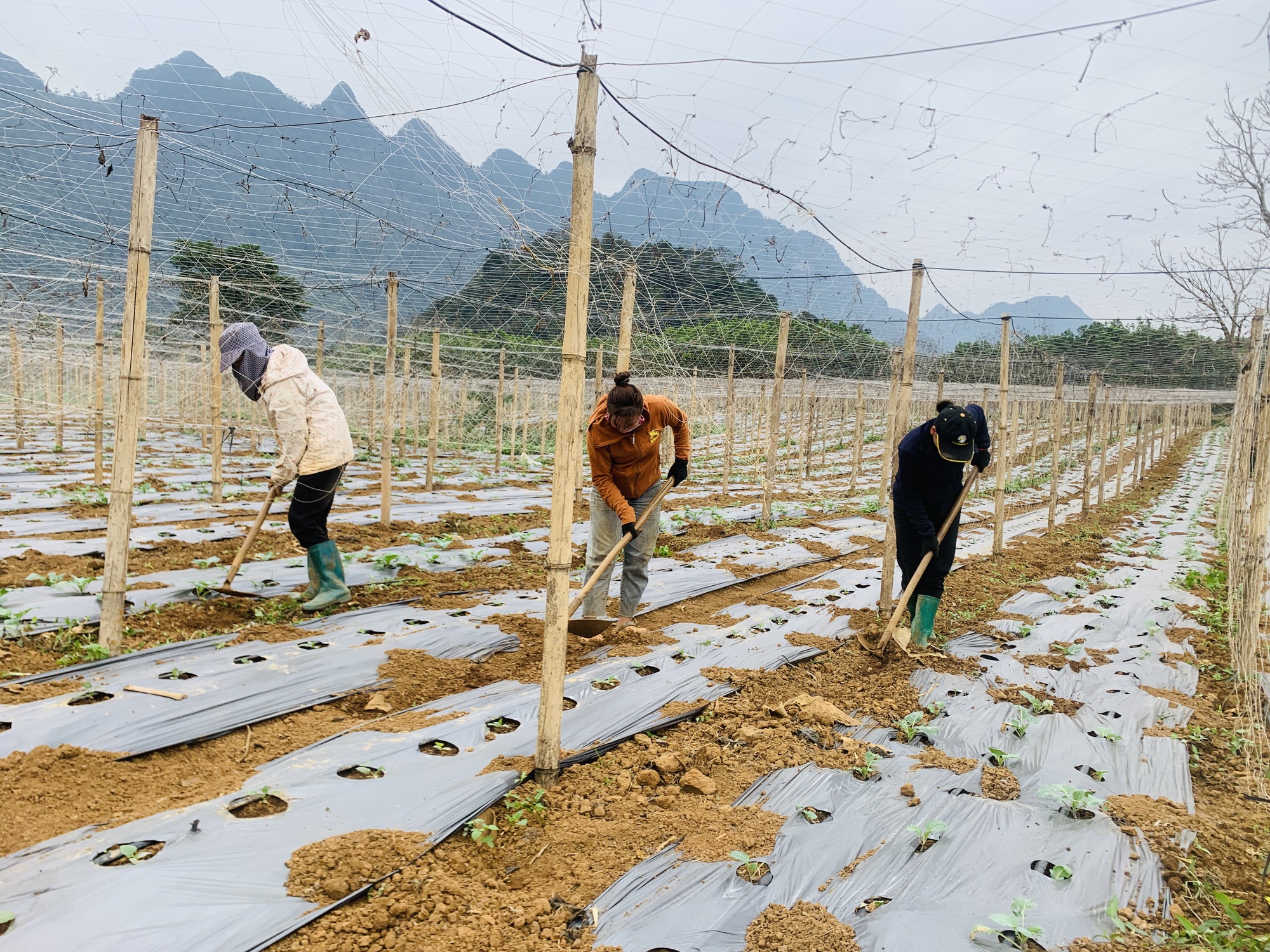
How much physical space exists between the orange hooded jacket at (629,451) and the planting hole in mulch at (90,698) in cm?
267

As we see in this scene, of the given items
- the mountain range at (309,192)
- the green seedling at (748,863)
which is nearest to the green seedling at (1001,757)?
the green seedling at (748,863)

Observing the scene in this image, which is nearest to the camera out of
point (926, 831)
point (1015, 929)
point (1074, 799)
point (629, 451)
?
point (1015, 929)

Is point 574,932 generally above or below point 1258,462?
below

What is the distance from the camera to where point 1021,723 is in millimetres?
3459

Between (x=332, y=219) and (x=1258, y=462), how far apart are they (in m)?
7.46

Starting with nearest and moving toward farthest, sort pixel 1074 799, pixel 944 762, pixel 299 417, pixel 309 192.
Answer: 1. pixel 1074 799
2. pixel 944 762
3. pixel 299 417
4. pixel 309 192

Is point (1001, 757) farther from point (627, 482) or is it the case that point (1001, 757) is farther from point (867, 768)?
point (627, 482)

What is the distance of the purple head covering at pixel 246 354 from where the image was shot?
15.0 ft

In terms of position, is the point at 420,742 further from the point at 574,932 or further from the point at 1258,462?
the point at 1258,462

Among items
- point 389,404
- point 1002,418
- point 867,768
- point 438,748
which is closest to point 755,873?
point 867,768

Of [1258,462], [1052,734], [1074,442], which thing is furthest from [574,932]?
[1074,442]

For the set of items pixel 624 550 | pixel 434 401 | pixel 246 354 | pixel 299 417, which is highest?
A: pixel 246 354

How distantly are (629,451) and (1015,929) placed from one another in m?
3.07

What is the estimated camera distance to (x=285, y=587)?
17.0ft
